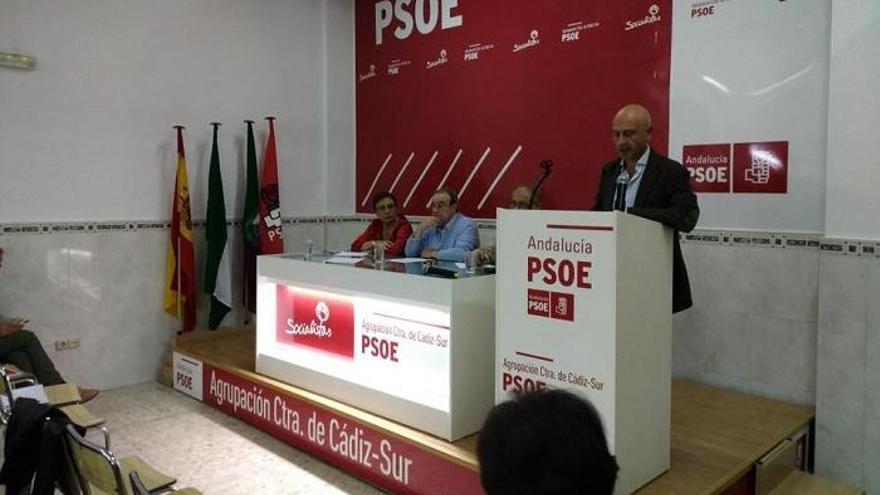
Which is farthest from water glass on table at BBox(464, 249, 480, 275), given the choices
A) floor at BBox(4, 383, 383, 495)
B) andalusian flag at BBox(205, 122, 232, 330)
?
andalusian flag at BBox(205, 122, 232, 330)

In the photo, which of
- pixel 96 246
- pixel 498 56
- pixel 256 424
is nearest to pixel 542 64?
pixel 498 56

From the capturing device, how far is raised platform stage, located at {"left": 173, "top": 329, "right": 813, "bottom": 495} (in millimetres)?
2629

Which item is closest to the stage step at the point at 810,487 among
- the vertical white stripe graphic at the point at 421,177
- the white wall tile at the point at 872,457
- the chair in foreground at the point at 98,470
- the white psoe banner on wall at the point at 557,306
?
the white wall tile at the point at 872,457

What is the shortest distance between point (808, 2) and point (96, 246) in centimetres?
457

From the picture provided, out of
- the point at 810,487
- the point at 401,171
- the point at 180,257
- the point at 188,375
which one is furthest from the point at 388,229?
the point at 810,487

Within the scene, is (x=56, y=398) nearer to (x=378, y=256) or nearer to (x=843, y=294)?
(x=378, y=256)

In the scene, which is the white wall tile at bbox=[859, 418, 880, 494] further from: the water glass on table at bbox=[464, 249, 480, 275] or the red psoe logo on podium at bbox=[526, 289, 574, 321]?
the water glass on table at bbox=[464, 249, 480, 275]

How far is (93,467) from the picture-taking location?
1844mm

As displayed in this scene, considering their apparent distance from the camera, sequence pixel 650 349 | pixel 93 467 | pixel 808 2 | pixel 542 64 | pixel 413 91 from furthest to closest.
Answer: pixel 413 91 < pixel 542 64 < pixel 808 2 < pixel 650 349 < pixel 93 467

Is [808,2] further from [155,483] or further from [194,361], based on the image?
[194,361]

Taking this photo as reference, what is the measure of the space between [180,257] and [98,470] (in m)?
3.26

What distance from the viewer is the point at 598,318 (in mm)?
2236

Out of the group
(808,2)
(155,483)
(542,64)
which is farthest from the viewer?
(542,64)

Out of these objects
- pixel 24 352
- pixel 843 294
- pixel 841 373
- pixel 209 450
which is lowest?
pixel 209 450
